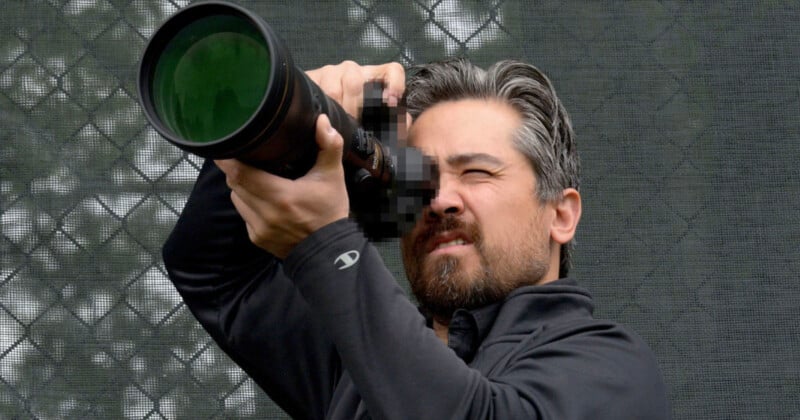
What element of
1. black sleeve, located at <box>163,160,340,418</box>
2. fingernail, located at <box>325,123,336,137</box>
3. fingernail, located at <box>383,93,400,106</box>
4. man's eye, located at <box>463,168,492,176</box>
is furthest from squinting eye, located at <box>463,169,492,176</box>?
fingernail, located at <box>325,123,336,137</box>

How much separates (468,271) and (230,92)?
415 millimetres

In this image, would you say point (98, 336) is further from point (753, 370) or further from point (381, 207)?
point (753, 370)

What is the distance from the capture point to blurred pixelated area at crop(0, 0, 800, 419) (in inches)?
67.5

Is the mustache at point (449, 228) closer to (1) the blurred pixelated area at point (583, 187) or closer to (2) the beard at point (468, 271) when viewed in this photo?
(2) the beard at point (468, 271)

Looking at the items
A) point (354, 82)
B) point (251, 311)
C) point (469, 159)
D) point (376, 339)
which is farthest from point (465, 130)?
point (376, 339)

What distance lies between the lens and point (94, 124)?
1772 millimetres

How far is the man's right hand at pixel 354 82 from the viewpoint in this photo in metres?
1.25

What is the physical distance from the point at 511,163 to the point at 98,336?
0.74 m

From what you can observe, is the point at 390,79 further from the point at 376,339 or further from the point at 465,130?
the point at 376,339

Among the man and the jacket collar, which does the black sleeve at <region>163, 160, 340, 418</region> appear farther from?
the jacket collar

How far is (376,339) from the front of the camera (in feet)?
3.22

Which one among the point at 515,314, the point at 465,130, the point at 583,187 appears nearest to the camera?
the point at 515,314

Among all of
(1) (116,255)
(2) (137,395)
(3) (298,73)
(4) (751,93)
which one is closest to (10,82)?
(1) (116,255)

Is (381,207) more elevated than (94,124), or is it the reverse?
(381,207)
